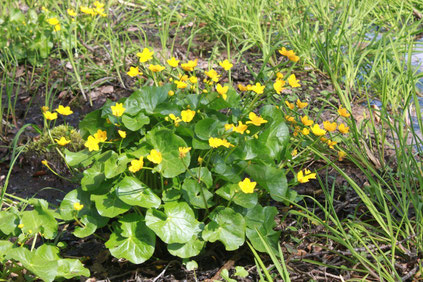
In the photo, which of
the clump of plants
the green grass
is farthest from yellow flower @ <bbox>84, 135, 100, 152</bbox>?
the green grass

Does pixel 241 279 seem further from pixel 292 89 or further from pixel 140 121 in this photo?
pixel 292 89

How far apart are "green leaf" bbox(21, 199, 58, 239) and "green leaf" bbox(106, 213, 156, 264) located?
0.86 feet

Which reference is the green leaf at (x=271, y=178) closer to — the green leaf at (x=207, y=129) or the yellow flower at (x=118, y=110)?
the green leaf at (x=207, y=129)

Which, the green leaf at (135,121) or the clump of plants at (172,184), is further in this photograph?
the green leaf at (135,121)

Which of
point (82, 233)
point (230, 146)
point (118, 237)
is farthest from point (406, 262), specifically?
point (82, 233)

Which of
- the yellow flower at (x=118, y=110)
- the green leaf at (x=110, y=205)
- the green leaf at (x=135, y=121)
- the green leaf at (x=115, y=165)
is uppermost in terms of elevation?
A: the yellow flower at (x=118, y=110)

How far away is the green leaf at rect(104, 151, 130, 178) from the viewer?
169cm

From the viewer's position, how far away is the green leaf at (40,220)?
1757 millimetres

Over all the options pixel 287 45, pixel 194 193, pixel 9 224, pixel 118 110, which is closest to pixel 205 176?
pixel 194 193

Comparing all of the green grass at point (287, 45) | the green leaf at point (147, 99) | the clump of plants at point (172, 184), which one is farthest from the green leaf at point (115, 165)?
the green grass at point (287, 45)

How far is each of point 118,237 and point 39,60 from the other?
2083 millimetres

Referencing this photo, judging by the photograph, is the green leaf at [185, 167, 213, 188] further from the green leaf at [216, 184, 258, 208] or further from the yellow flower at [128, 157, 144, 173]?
the yellow flower at [128, 157, 144, 173]

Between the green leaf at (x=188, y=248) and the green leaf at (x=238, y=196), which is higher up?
the green leaf at (x=238, y=196)

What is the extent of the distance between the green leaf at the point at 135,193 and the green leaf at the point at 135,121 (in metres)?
0.21
